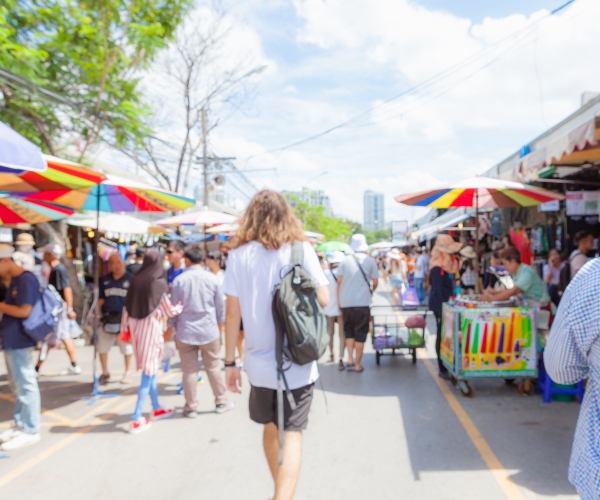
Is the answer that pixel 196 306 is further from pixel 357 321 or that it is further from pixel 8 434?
pixel 357 321

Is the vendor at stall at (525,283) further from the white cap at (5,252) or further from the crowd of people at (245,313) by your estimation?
the white cap at (5,252)

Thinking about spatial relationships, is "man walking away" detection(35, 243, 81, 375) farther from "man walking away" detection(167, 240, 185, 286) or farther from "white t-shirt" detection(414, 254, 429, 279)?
"white t-shirt" detection(414, 254, 429, 279)

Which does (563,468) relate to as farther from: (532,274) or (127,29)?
(127,29)

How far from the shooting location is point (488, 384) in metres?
6.80

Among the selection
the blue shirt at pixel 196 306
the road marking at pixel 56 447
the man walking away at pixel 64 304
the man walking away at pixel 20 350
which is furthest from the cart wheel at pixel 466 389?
the man walking away at pixel 64 304

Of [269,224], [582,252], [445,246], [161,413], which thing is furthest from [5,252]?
[582,252]

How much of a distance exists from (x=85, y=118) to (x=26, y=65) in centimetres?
192

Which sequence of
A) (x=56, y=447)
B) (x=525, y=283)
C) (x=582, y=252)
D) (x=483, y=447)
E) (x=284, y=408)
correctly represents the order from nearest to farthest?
(x=284, y=408) → (x=483, y=447) → (x=56, y=447) → (x=525, y=283) → (x=582, y=252)

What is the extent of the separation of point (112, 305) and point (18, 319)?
222 cm

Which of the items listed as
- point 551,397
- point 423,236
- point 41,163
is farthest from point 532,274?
point 423,236

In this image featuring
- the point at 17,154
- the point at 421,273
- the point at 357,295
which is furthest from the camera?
the point at 421,273

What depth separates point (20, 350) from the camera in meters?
4.94

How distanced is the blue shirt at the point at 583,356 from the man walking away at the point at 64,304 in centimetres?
712

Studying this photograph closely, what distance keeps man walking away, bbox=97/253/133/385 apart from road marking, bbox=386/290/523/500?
14.3 feet
